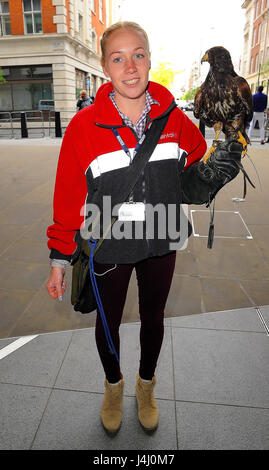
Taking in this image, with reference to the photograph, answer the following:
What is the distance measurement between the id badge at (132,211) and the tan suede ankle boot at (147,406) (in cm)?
103

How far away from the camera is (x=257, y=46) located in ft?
119

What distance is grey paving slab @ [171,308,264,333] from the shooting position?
9.03 ft

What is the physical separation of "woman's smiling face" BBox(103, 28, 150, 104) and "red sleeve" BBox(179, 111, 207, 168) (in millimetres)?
284

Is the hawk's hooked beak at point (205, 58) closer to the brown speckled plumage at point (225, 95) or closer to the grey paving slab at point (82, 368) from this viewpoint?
the brown speckled plumage at point (225, 95)

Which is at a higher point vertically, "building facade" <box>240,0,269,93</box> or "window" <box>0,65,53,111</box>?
"building facade" <box>240,0,269,93</box>

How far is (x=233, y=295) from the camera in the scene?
10.6ft

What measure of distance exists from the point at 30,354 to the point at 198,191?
1.75 meters

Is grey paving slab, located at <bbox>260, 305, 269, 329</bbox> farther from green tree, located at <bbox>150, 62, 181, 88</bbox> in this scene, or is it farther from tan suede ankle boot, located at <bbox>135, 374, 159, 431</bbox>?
green tree, located at <bbox>150, 62, 181, 88</bbox>

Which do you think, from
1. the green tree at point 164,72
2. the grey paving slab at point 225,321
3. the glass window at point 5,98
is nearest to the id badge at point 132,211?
the grey paving slab at point 225,321

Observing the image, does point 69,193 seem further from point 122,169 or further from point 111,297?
point 111,297

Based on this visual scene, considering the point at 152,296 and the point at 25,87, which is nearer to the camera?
the point at 152,296

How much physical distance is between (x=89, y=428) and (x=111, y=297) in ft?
2.69

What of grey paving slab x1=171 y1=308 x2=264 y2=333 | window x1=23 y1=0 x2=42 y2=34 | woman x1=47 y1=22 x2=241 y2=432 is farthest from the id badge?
window x1=23 y1=0 x2=42 y2=34

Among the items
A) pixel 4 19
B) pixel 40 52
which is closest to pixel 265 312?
pixel 40 52
